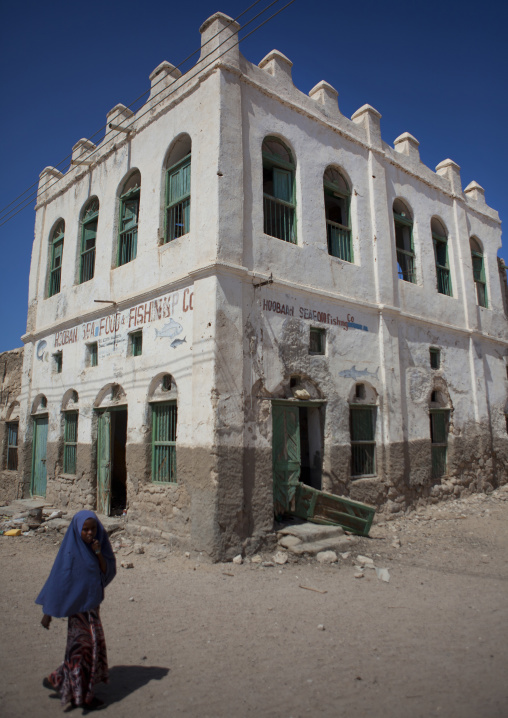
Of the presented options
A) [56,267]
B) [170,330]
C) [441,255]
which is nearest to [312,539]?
[170,330]

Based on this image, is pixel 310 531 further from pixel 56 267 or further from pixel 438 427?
pixel 56 267

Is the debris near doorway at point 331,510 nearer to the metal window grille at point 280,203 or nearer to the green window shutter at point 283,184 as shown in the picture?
the metal window grille at point 280,203

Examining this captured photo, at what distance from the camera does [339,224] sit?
1012 cm

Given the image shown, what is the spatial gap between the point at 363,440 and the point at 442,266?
5.76 metres

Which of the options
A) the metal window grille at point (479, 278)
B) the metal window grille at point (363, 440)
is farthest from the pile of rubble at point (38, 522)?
the metal window grille at point (479, 278)

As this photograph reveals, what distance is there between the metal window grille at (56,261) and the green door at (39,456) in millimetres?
3269

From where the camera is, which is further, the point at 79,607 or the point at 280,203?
the point at 280,203

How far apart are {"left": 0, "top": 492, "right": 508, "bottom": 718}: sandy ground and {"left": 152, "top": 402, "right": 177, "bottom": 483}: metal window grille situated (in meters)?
1.30

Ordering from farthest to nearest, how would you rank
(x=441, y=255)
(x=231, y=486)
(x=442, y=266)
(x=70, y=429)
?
(x=441, y=255)
(x=442, y=266)
(x=70, y=429)
(x=231, y=486)

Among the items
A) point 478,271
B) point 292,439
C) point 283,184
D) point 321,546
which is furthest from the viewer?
point 478,271

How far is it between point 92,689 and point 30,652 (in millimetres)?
1212

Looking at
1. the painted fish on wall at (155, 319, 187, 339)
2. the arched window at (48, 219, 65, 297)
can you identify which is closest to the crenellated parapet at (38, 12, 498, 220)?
the arched window at (48, 219, 65, 297)

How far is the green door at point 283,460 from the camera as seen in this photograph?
7988 millimetres

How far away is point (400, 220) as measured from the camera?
Answer: 11531 mm
